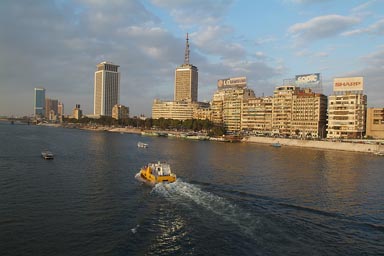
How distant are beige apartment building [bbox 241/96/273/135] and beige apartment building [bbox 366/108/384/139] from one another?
1978 inches

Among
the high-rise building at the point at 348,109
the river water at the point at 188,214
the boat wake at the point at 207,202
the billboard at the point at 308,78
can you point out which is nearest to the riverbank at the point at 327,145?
the high-rise building at the point at 348,109

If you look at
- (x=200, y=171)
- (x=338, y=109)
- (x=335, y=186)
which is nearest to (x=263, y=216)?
(x=335, y=186)

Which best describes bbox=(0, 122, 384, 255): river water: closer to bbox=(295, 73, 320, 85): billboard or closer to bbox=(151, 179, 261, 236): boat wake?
bbox=(151, 179, 261, 236): boat wake

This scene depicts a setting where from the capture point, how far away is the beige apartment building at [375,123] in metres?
139

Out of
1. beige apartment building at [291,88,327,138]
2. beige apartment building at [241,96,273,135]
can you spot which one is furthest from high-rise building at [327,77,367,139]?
beige apartment building at [241,96,273,135]

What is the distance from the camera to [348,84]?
139 meters

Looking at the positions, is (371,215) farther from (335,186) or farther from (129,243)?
(129,243)

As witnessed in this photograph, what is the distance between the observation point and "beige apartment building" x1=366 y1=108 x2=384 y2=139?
139 metres

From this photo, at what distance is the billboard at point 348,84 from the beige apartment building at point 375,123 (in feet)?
46.5

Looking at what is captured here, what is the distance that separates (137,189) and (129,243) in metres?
17.4

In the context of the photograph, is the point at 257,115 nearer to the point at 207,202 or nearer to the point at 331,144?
the point at 331,144

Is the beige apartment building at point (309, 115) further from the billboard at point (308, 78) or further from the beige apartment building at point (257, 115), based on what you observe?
the beige apartment building at point (257, 115)

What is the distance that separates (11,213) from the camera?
30062mm

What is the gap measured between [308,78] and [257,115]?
3618cm
